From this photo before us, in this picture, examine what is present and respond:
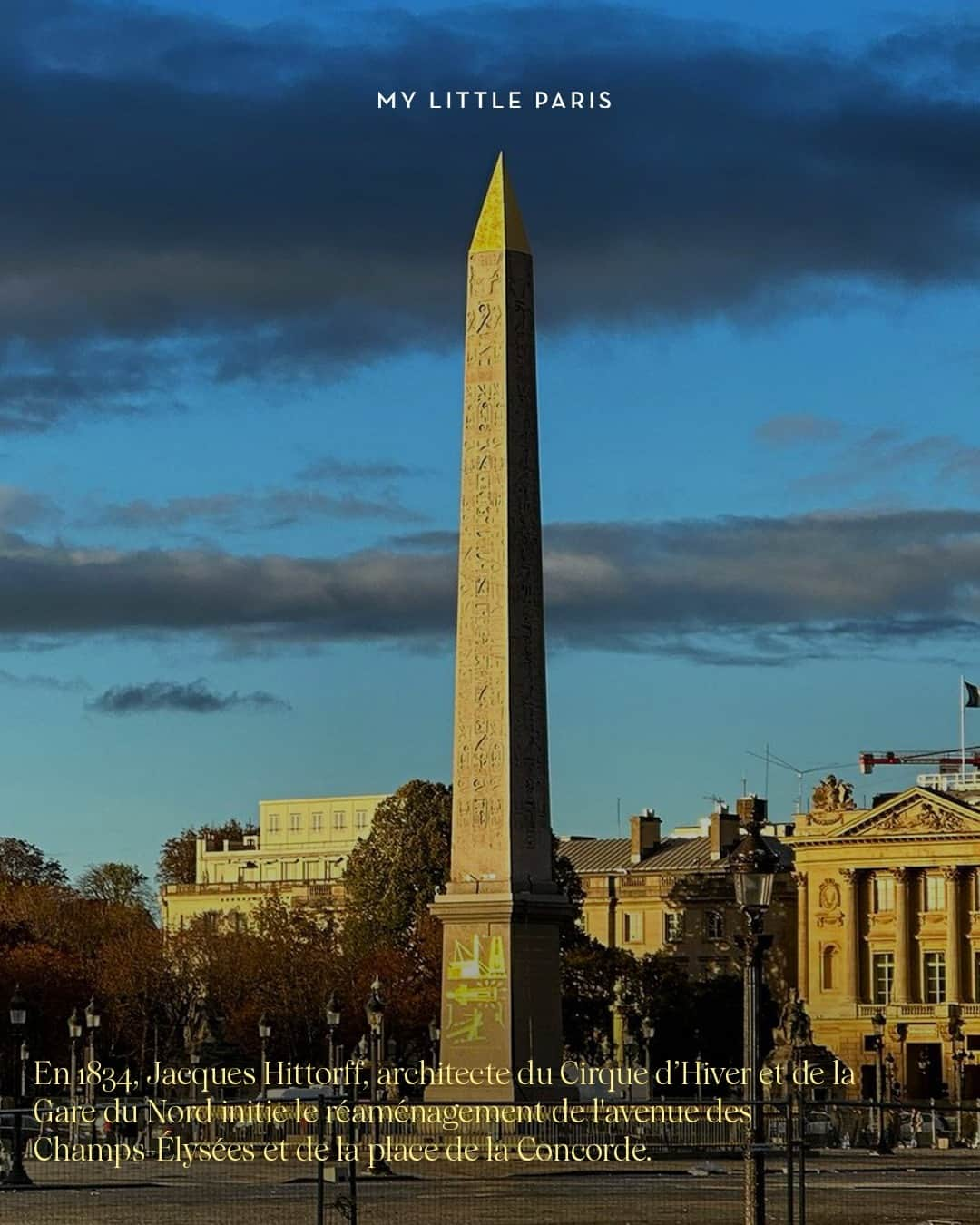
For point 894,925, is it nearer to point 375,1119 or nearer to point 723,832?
point 723,832

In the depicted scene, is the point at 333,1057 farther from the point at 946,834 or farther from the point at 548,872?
the point at 946,834

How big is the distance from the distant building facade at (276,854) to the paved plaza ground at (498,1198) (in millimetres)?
104061

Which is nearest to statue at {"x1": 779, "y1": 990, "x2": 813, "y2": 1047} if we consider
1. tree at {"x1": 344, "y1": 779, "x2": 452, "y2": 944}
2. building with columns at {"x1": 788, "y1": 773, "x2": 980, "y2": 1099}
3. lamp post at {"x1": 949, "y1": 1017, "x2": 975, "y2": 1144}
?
tree at {"x1": 344, "y1": 779, "x2": 452, "y2": 944}

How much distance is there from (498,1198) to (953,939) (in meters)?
80.1

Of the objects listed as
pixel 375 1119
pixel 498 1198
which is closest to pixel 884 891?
pixel 375 1119

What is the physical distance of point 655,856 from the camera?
131m

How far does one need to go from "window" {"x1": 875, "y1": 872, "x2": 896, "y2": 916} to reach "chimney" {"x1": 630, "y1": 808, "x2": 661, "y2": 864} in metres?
15.9

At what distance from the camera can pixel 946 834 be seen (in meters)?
115

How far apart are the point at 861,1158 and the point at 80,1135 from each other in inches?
652

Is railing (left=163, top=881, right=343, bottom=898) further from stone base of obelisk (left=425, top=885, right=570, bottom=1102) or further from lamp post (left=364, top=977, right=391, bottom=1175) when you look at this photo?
stone base of obelisk (left=425, top=885, right=570, bottom=1102)

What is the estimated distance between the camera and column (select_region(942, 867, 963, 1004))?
112 m

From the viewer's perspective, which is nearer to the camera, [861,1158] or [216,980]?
[861,1158]

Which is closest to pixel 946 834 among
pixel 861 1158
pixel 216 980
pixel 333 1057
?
pixel 216 980

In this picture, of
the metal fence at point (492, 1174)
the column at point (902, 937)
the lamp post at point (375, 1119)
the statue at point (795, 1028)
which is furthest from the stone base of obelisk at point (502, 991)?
the column at point (902, 937)
